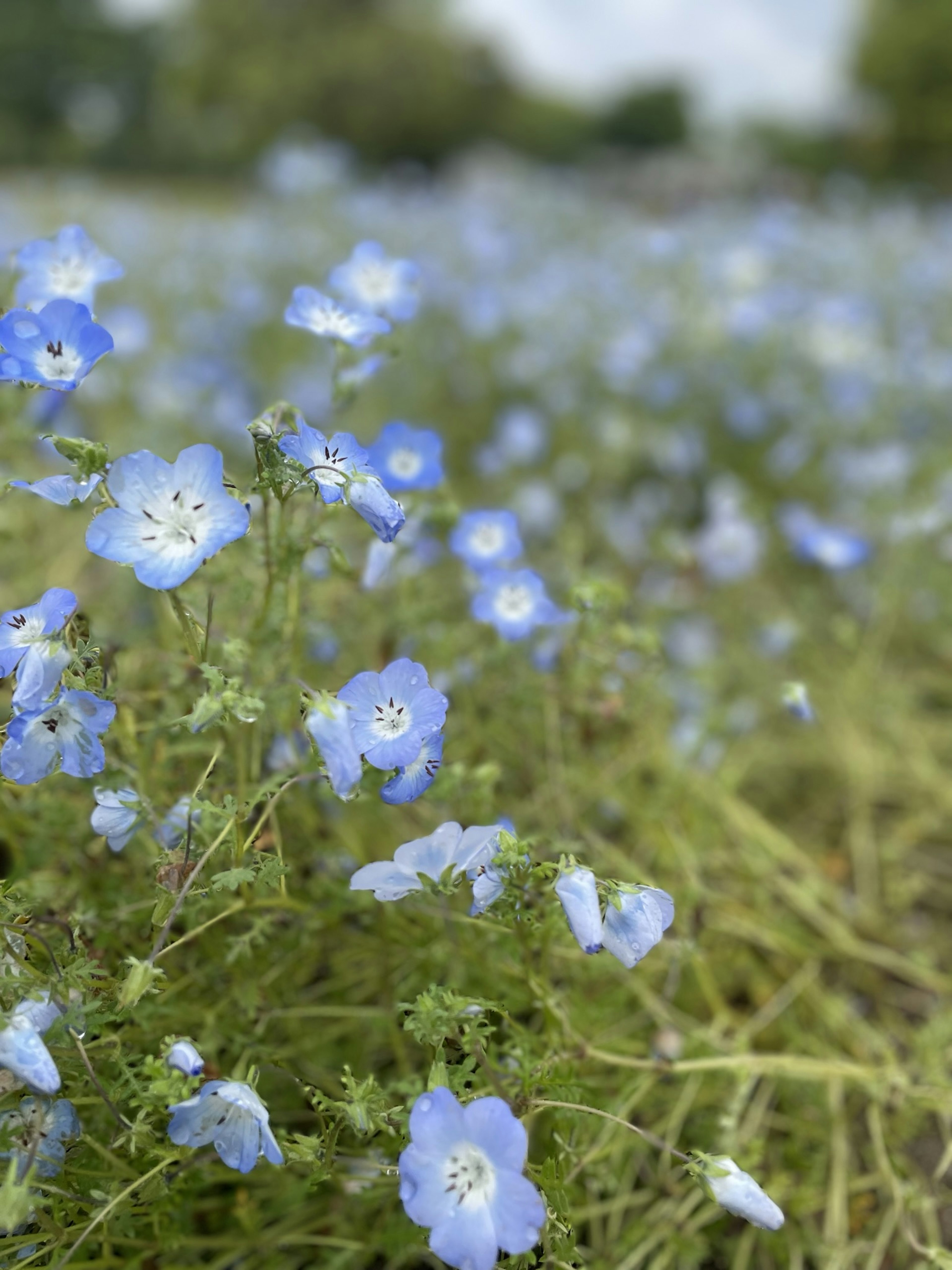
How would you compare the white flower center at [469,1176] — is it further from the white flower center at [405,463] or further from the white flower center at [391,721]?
the white flower center at [405,463]

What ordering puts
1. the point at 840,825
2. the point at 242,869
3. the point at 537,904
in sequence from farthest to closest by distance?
1. the point at 840,825
2. the point at 537,904
3. the point at 242,869

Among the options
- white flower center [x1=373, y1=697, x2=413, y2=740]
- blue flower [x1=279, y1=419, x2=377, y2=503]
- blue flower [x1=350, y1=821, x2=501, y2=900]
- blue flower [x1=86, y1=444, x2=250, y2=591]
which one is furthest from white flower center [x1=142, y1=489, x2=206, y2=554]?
blue flower [x1=350, y1=821, x2=501, y2=900]

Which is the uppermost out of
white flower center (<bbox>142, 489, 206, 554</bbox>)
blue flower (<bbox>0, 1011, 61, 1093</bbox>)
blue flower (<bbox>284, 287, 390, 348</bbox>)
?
blue flower (<bbox>284, 287, 390, 348</bbox>)

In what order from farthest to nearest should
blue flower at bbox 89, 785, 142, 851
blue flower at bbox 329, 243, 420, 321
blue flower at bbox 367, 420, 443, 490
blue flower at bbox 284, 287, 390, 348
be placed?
blue flower at bbox 329, 243, 420, 321
blue flower at bbox 367, 420, 443, 490
blue flower at bbox 284, 287, 390, 348
blue flower at bbox 89, 785, 142, 851

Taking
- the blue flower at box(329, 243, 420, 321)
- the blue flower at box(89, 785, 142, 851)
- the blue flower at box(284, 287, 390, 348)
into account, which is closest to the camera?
the blue flower at box(89, 785, 142, 851)

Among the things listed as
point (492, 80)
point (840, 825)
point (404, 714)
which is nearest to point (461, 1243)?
point (404, 714)

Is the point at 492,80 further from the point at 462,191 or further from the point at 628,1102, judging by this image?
the point at 628,1102

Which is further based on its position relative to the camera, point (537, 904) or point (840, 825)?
point (840, 825)

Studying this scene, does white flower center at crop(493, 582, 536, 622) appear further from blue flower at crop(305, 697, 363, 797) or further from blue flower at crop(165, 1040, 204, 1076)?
blue flower at crop(165, 1040, 204, 1076)
